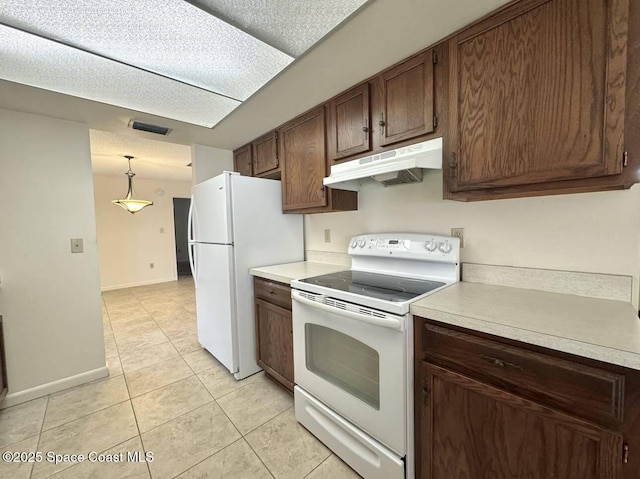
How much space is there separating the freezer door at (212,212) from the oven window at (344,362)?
103 cm

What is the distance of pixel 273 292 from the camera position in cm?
192

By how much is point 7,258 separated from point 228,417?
6.36 ft

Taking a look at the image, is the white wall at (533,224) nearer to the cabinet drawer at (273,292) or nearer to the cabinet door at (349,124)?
the cabinet door at (349,124)

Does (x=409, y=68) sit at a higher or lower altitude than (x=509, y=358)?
higher

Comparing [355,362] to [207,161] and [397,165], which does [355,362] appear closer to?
[397,165]

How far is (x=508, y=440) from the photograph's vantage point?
896 millimetres

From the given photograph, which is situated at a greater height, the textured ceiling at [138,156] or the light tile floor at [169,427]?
the textured ceiling at [138,156]

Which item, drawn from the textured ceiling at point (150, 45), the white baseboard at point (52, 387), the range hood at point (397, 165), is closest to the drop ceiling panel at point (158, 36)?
the textured ceiling at point (150, 45)

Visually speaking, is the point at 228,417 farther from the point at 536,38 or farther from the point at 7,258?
the point at 536,38

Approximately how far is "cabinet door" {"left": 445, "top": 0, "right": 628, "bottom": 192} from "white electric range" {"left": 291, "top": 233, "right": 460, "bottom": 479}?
0.53 meters

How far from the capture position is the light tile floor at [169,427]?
1.35 m

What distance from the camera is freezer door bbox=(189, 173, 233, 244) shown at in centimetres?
203

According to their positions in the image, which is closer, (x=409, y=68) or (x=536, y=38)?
(x=536, y=38)

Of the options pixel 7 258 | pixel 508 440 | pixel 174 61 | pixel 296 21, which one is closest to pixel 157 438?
pixel 7 258
